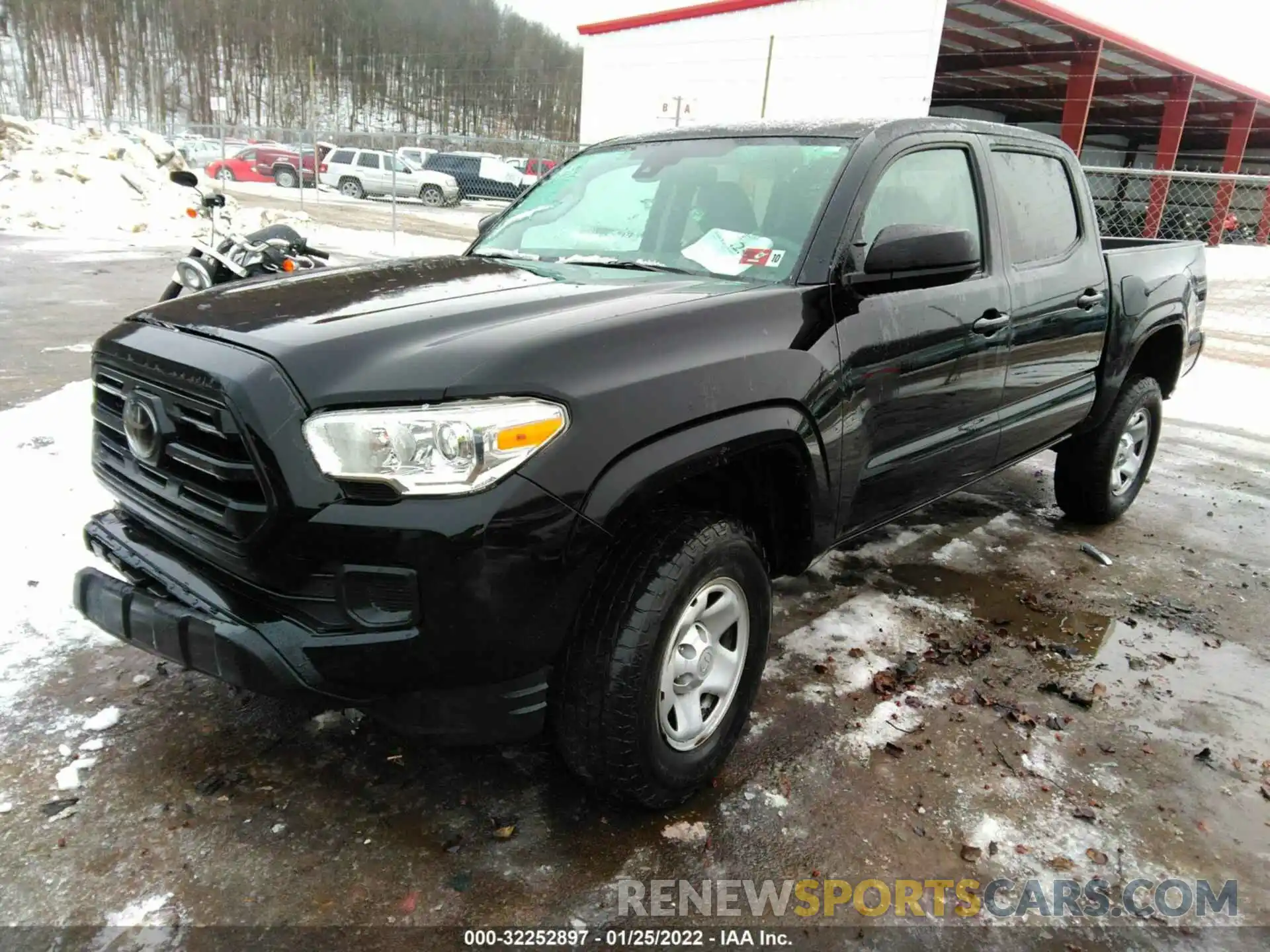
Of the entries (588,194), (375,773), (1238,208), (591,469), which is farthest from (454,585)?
(1238,208)

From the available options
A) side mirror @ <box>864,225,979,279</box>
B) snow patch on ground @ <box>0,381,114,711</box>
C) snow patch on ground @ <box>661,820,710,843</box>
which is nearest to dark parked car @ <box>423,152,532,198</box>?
snow patch on ground @ <box>0,381,114,711</box>

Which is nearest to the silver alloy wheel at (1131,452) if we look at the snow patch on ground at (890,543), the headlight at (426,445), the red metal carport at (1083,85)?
the snow patch on ground at (890,543)

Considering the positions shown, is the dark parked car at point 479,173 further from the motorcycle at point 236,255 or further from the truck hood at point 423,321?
the truck hood at point 423,321

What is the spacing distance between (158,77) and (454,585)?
73.2m

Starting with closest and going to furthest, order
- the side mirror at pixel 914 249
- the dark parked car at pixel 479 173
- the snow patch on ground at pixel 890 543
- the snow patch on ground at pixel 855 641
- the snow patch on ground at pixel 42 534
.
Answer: the side mirror at pixel 914 249 → the snow patch on ground at pixel 42 534 → the snow patch on ground at pixel 855 641 → the snow patch on ground at pixel 890 543 → the dark parked car at pixel 479 173

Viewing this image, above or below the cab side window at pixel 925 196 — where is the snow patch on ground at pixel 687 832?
below

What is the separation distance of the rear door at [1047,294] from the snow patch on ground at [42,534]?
359cm

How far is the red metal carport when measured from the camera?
18.6 m

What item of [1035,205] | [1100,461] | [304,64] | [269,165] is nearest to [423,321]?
[1035,205]

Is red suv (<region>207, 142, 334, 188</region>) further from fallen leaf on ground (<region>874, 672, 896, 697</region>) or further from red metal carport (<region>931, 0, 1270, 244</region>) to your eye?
fallen leaf on ground (<region>874, 672, 896, 697</region>)

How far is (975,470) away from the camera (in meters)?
3.50

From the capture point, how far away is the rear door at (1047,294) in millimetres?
3459

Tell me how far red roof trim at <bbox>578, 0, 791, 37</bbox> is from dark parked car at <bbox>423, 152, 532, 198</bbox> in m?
5.53

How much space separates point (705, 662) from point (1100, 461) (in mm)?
3147
